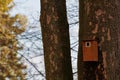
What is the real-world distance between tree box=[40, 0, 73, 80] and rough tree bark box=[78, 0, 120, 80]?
44cm

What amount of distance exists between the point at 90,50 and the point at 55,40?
63cm

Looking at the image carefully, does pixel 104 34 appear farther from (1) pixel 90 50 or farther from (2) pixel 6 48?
(2) pixel 6 48

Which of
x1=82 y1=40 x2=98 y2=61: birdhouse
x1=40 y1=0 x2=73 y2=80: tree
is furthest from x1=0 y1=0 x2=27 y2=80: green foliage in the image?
x1=82 y1=40 x2=98 y2=61: birdhouse

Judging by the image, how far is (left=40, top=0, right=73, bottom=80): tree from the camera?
3.60 m

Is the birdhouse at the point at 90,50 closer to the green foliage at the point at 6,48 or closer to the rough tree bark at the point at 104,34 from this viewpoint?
the rough tree bark at the point at 104,34

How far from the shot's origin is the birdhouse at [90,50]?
3068mm

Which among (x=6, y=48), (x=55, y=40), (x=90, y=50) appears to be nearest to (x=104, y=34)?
(x=90, y=50)

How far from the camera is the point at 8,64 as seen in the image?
15906mm

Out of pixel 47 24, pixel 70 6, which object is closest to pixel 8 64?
pixel 70 6

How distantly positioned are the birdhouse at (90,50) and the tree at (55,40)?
478 millimetres

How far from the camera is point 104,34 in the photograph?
3.04 metres

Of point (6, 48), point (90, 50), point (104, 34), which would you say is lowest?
point (6, 48)

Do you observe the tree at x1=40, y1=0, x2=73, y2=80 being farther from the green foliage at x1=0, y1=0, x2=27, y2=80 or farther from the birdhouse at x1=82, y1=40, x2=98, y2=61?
the green foliage at x1=0, y1=0, x2=27, y2=80

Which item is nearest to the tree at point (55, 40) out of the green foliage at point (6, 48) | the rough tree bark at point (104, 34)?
the rough tree bark at point (104, 34)
